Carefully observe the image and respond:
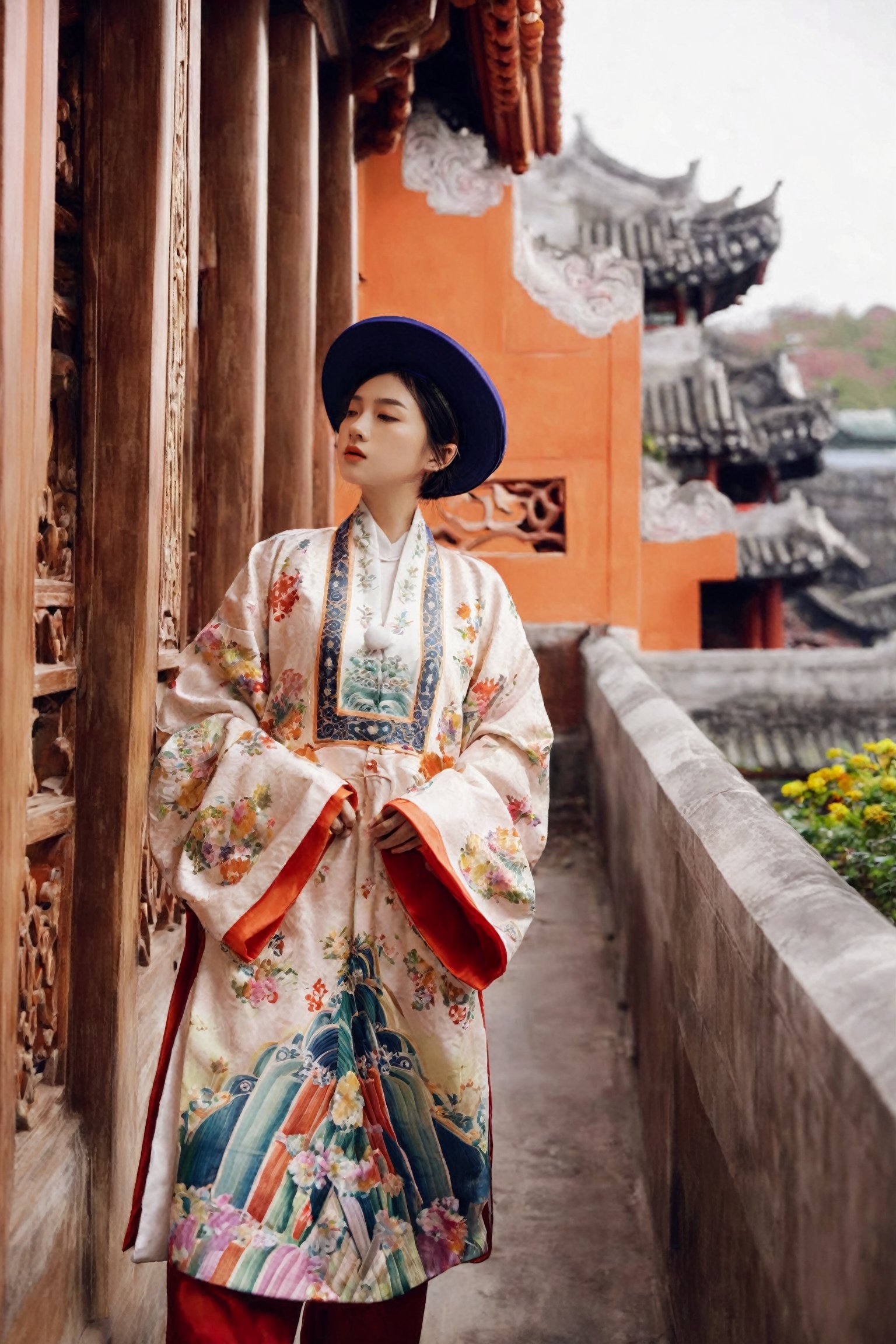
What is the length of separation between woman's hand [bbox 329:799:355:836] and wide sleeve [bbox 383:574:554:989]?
0.06 meters

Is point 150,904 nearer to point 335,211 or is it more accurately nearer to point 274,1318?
point 274,1318

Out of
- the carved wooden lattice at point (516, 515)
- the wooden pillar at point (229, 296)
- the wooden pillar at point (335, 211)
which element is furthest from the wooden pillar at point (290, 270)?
the carved wooden lattice at point (516, 515)

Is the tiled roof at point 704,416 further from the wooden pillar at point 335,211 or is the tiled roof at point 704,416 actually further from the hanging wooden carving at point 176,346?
the hanging wooden carving at point 176,346

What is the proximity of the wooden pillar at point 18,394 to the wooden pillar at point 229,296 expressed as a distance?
139 cm

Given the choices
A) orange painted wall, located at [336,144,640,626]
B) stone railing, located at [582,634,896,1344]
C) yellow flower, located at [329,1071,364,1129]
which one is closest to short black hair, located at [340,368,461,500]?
stone railing, located at [582,634,896,1344]

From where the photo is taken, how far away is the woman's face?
2082 mm

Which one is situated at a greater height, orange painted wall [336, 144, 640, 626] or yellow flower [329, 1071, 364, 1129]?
orange painted wall [336, 144, 640, 626]

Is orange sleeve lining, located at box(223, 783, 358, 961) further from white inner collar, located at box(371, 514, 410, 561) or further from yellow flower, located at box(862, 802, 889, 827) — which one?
yellow flower, located at box(862, 802, 889, 827)

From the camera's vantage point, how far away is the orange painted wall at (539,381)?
7.62m

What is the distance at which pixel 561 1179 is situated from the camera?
117 inches

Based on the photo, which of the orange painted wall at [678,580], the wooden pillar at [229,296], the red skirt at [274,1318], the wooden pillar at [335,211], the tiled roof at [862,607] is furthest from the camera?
the tiled roof at [862,607]

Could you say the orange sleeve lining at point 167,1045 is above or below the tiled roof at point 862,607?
below

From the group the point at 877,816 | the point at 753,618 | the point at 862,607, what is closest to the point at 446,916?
the point at 877,816

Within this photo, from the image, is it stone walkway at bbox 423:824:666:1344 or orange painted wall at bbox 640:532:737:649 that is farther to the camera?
orange painted wall at bbox 640:532:737:649
